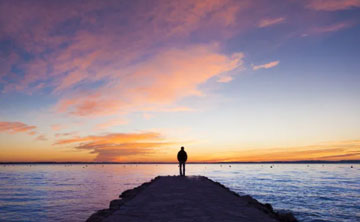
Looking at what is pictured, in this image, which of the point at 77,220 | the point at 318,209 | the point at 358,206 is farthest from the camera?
the point at 358,206

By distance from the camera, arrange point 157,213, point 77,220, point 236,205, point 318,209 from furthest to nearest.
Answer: point 318,209, point 77,220, point 236,205, point 157,213

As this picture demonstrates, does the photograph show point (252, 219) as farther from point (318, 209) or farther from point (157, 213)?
point (318, 209)

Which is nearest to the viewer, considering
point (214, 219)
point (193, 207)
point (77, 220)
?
point (214, 219)

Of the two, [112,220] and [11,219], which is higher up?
[112,220]

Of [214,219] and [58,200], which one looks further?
[58,200]

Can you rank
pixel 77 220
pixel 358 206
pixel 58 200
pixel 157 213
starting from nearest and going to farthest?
pixel 157 213
pixel 77 220
pixel 358 206
pixel 58 200

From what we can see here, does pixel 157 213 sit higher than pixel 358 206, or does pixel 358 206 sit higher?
pixel 157 213

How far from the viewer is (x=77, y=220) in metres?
17.6

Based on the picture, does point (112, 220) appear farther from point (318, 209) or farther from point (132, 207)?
point (318, 209)

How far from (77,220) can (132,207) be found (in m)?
9.43

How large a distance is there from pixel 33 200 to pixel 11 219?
29.3 ft

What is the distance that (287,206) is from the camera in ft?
75.7

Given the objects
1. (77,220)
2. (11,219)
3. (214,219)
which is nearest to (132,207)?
(214,219)

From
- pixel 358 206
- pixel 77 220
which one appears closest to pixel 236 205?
pixel 77 220
